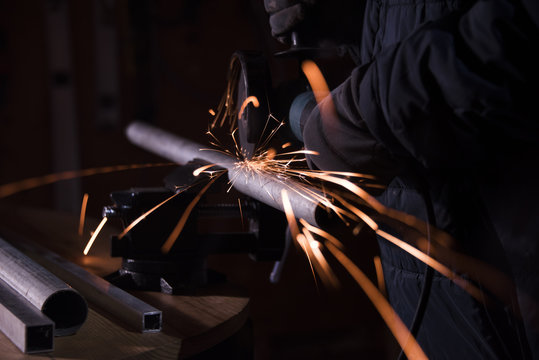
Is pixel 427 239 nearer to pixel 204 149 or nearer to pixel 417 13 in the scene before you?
pixel 417 13

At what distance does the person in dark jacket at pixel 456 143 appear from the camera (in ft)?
2.17

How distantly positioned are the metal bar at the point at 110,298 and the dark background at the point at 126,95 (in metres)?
1.48

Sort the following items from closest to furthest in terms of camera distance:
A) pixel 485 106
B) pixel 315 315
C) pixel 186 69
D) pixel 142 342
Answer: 1. pixel 485 106
2. pixel 142 342
3. pixel 186 69
4. pixel 315 315

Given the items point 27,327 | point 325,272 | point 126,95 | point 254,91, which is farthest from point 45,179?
point 27,327

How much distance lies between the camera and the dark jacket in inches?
26.0

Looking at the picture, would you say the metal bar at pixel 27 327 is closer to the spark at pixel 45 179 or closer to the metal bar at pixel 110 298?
the metal bar at pixel 110 298

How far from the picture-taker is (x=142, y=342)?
85 centimetres

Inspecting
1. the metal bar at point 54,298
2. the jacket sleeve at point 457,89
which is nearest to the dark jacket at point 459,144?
the jacket sleeve at point 457,89

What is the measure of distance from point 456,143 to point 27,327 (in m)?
0.63

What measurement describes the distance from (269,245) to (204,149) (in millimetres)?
285

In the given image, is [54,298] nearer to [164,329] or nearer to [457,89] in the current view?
[164,329]

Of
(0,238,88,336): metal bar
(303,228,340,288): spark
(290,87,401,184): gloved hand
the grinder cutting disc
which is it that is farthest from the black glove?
(303,228,340,288): spark

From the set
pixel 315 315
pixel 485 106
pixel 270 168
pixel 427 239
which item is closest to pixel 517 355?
pixel 427 239

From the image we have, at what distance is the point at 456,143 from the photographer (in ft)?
2.41
